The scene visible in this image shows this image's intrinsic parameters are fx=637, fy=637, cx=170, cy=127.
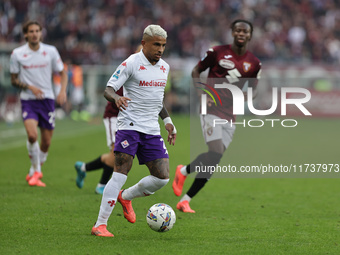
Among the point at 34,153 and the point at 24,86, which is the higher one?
the point at 24,86

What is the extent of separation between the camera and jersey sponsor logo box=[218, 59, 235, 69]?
884cm

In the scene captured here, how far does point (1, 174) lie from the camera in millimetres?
11664

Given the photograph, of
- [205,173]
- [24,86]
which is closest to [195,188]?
[205,173]

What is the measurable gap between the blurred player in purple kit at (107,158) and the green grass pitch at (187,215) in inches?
9.4

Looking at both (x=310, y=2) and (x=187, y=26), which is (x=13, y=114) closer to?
(x=187, y=26)

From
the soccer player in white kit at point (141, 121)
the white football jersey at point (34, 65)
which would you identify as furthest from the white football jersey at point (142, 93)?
the white football jersey at point (34, 65)

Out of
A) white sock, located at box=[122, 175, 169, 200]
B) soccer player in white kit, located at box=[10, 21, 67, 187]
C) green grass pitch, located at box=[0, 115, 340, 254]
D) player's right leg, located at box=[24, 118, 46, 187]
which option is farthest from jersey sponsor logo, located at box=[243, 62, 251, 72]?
player's right leg, located at box=[24, 118, 46, 187]

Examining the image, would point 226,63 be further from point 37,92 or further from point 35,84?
point 35,84

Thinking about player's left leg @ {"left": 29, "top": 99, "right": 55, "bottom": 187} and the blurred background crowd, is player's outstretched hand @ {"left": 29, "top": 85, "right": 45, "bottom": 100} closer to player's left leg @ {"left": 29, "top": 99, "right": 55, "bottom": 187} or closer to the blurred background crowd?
player's left leg @ {"left": 29, "top": 99, "right": 55, "bottom": 187}

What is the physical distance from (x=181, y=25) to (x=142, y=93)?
91.8ft

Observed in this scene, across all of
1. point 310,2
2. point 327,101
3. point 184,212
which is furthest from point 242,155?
point 310,2

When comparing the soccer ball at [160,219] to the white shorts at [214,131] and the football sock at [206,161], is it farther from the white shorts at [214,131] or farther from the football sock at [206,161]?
the white shorts at [214,131]

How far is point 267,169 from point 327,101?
1716cm

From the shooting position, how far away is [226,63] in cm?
885
